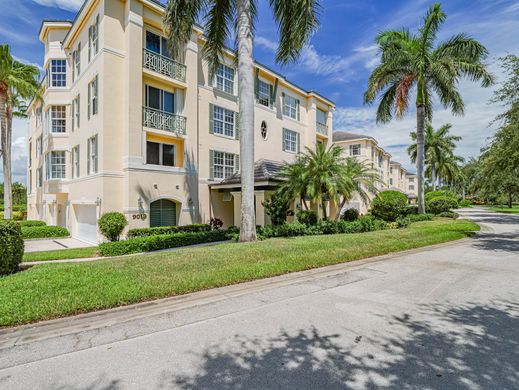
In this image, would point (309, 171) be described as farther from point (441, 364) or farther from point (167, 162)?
point (441, 364)

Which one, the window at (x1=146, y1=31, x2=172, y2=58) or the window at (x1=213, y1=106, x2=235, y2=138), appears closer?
the window at (x1=146, y1=31, x2=172, y2=58)

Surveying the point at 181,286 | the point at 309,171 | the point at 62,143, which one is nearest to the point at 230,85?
the point at 309,171

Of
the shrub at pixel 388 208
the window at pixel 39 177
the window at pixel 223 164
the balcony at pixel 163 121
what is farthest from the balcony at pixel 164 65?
the shrub at pixel 388 208

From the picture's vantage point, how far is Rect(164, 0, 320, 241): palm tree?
11211mm

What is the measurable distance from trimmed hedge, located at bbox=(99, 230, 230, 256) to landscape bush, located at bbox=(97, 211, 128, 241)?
1.51 meters

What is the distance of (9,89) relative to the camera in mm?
19797

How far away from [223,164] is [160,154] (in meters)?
4.47

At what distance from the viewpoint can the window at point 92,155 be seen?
15435 mm

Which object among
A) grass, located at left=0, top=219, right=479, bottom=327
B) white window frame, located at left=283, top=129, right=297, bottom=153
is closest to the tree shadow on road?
grass, located at left=0, top=219, right=479, bottom=327

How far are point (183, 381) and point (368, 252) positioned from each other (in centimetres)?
812

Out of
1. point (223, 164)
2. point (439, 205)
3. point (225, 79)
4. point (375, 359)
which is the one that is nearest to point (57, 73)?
point (225, 79)

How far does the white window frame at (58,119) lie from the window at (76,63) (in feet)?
8.86

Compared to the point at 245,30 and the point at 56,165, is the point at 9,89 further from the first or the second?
the point at 245,30

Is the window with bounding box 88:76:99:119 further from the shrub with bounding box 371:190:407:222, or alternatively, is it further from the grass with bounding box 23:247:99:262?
the shrub with bounding box 371:190:407:222
